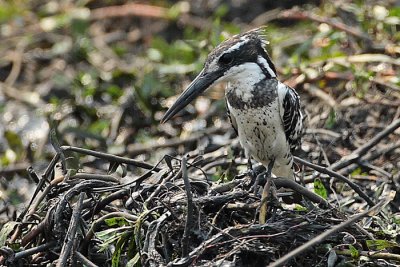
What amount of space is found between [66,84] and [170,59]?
786mm

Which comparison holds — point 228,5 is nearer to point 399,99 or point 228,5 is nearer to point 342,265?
point 399,99

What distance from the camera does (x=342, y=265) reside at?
10.7 ft

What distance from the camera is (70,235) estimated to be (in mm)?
3293

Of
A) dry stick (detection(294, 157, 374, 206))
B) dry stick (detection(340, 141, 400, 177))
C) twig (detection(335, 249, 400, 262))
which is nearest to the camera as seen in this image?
twig (detection(335, 249, 400, 262))

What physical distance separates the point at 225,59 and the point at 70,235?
3.97 ft

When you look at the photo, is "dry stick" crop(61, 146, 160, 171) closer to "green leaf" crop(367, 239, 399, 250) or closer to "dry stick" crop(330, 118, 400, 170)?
"green leaf" crop(367, 239, 399, 250)

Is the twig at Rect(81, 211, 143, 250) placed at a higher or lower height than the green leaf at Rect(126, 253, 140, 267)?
higher

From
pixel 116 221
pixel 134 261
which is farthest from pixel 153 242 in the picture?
pixel 116 221

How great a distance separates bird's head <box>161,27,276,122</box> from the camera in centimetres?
411

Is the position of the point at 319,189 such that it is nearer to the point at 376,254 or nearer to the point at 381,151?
the point at 376,254

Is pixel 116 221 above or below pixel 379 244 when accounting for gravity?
above

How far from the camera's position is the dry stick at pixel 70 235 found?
127 inches

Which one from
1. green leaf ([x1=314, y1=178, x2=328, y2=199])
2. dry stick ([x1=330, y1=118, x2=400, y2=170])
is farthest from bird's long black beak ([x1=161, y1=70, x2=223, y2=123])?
dry stick ([x1=330, y1=118, x2=400, y2=170])

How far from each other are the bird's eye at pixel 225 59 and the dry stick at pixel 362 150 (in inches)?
28.6
